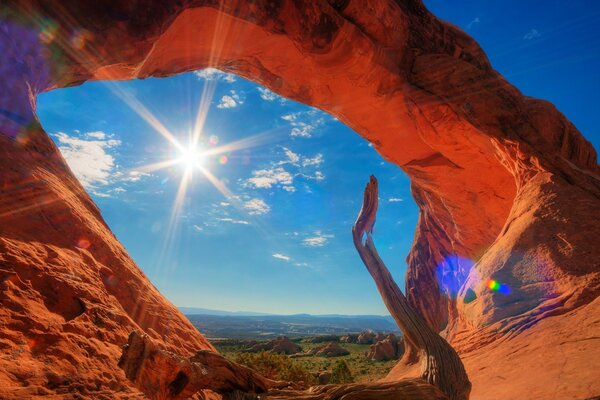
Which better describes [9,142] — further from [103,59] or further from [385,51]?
[385,51]

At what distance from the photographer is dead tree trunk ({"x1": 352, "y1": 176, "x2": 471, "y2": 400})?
4.55 metres

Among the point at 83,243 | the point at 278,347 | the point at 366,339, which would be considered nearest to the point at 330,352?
the point at 278,347

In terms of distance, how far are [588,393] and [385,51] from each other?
1318 cm

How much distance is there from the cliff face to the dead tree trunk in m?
2.42

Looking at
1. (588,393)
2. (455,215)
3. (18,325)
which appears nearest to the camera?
(18,325)

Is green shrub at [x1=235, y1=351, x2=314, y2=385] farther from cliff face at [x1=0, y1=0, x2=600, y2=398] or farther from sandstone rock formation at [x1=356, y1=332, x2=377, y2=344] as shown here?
sandstone rock formation at [x1=356, y1=332, x2=377, y2=344]

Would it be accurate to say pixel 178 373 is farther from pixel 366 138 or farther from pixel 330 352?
pixel 330 352

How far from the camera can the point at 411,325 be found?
5293 millimetres

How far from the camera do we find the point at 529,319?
920 cm

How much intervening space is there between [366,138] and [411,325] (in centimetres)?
1443

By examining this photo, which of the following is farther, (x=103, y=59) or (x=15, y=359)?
(x=103, y=59)

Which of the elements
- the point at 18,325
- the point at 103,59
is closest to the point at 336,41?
the point at 103,59

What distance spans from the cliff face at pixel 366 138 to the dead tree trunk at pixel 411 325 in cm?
242

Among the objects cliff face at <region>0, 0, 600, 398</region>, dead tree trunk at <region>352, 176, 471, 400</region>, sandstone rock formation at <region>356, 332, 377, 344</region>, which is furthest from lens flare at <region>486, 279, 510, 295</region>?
sandstone rock formation at <region>356, 332, 377, 344</region>
